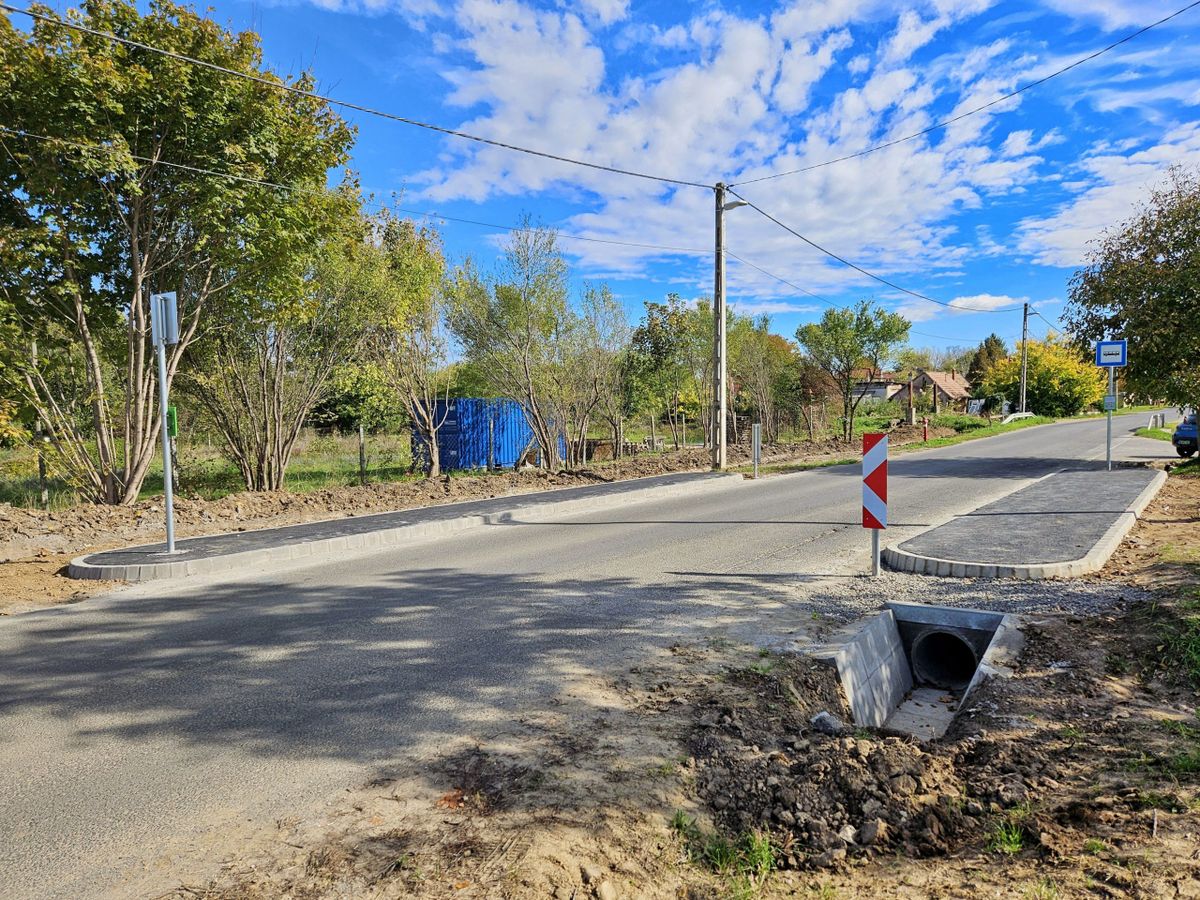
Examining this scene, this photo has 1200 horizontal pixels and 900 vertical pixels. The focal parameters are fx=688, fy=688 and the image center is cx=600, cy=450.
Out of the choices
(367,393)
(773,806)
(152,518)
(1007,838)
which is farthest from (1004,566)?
(367,393)

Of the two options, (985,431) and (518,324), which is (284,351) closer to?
(518,324)

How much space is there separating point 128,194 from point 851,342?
2585cm

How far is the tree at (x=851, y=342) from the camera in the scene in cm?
2909

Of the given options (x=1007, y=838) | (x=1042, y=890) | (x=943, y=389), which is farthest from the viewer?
(x=943, y=389)

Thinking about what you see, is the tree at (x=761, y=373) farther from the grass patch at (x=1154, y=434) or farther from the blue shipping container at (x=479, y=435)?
the grass patch at (x=1154, y=434)

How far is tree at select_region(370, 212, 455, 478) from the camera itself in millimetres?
16770

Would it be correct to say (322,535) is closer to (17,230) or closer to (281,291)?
(281,291)

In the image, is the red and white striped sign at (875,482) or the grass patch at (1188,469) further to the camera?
the grass patch at (1188,469)

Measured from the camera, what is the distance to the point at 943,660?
19.6ft

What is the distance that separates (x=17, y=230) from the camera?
10.2 metres

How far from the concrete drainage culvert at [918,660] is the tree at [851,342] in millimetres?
24366

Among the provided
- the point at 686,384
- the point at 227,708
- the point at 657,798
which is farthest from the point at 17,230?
the point at 686,384

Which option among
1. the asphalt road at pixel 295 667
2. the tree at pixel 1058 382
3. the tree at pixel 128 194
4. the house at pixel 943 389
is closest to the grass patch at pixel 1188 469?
the asphalt road at pixel 295 667

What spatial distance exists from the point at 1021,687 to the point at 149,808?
4.81 meters
